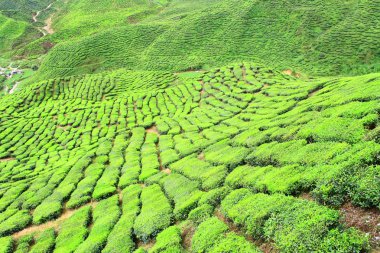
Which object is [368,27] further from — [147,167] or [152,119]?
[147,167]

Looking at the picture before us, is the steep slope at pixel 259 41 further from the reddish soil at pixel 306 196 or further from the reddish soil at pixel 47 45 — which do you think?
the reddish soil at pixel 306 196

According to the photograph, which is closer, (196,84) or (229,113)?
(229,113)

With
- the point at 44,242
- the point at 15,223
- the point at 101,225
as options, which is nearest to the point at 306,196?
the point at 101,225

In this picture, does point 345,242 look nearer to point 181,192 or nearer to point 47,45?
point 181,192

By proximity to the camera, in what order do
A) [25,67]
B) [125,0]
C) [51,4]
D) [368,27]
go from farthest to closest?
1. [51,4]
2. [125,0]
3. [25,67]
4. [368,27]

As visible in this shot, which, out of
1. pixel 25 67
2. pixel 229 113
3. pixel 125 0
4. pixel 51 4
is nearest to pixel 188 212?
pixel 229 113

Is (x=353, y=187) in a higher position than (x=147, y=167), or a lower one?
higher
